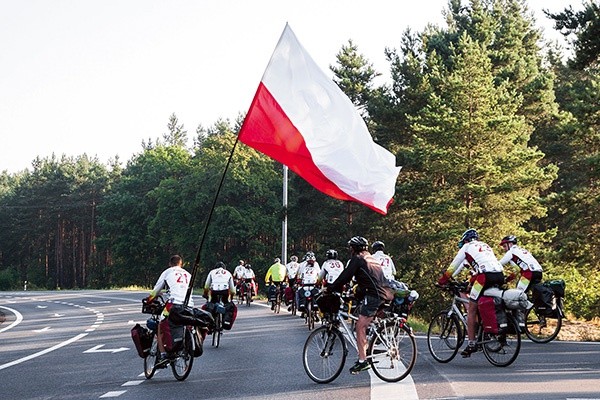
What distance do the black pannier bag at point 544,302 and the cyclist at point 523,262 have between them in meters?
0.28

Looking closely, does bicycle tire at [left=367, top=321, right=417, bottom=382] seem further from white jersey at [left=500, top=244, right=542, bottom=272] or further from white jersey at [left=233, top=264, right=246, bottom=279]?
white jersey at [left=233, top=264, right=246, bottom=279]

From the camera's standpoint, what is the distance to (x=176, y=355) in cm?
1256

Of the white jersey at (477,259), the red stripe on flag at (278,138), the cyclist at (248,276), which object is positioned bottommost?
the white jersey at (477,259)

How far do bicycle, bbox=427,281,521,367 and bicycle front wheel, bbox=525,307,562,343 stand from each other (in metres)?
3.10

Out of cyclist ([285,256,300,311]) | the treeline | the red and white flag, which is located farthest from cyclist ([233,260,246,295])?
the red and white flag

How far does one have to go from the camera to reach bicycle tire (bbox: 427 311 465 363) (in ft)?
45.0

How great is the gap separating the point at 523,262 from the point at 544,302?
2.70 feet

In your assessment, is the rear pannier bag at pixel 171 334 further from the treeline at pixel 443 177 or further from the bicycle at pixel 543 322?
the treeline at pixel 443 177

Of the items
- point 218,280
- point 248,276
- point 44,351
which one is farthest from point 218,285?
point 248,276

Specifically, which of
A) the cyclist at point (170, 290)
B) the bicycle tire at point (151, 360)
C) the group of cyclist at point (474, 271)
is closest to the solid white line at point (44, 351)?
the bicycle tire at point (151, 360)

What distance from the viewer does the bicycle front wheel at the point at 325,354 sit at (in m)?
11.6

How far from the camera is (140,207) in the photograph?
102 m

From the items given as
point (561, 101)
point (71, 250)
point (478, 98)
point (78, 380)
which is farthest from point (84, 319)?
point (71, 250)

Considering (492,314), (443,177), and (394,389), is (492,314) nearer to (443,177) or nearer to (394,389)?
(394,389)
